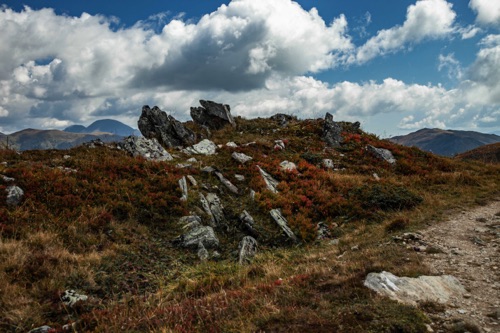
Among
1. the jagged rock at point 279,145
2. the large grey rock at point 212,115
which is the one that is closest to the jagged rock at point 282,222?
the jagged rock at point 279,145

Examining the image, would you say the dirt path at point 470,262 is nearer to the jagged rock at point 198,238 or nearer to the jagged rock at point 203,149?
the jagged rock at point 198,238

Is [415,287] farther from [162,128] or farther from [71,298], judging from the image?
[162,128]

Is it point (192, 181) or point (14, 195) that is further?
point (192, 181)

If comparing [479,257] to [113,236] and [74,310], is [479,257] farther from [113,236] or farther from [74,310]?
[113,236]

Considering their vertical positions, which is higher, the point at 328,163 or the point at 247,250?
the point at 328,163

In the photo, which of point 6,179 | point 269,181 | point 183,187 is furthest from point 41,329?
point 269,181

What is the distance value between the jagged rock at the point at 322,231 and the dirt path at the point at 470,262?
395cm

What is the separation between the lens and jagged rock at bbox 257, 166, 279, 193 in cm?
1725

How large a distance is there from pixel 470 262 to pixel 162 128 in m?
24.0

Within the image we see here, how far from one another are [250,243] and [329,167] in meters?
13.5

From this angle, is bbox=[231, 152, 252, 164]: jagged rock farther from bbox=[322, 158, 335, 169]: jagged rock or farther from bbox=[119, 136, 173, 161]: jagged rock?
bbox=[322, 158, 335, 169]: jagged rock

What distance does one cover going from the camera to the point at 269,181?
18156 mm

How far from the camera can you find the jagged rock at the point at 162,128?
25.8 m

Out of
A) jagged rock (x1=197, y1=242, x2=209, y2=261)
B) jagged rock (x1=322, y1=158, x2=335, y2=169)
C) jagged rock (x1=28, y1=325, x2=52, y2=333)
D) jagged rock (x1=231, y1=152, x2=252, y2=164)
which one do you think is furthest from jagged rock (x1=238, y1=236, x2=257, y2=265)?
jagged rock (x1=322, y1=158, x2=335, y2=169)
